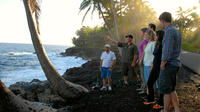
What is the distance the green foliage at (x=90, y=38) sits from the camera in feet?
177

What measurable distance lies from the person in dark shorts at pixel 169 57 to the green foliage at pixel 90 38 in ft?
160

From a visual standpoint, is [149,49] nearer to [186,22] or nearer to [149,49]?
[149,49]

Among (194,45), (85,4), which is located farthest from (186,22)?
(85,4)

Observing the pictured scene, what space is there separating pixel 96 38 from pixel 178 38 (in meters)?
52.1

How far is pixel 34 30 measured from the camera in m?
5.33

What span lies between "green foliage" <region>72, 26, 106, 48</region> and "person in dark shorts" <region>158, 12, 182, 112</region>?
48.8 meters

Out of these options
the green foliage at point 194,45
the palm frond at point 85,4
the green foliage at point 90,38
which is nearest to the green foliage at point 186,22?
the green foliage at point 194,45

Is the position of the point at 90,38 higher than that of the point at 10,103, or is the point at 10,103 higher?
the point at 90,38

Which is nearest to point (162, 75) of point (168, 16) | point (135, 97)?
point (168, 16)

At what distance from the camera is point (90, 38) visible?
2176 inches

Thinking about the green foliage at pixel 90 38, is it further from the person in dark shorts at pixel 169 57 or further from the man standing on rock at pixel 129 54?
the person in dark shorts at pixel 169 57

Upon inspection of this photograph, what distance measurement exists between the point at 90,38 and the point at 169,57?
53.1 meters

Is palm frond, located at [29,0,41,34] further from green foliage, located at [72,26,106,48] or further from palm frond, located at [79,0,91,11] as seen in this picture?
green foliage, located at [72,26,106,48]

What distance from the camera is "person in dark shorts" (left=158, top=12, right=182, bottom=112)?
268cm
